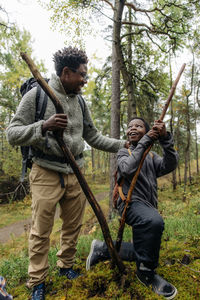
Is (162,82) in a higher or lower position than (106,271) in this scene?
higher

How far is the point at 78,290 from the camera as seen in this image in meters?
2.22

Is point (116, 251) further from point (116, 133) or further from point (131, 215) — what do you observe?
point (116, 133)

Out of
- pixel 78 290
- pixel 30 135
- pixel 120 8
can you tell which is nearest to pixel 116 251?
pixel 78 290

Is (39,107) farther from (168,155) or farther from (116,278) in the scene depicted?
(116,278)

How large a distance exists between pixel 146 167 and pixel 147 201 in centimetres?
42

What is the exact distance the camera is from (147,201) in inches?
88.4

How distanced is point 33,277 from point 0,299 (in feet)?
3.54

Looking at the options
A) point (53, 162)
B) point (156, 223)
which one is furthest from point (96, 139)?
point (156, 223)

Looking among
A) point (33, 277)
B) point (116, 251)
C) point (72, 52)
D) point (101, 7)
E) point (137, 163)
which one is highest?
point (101, 7)

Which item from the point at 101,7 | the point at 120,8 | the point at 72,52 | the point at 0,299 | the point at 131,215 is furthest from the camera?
the point at 120,8

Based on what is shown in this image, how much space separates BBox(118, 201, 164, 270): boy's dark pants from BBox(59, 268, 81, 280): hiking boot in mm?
974

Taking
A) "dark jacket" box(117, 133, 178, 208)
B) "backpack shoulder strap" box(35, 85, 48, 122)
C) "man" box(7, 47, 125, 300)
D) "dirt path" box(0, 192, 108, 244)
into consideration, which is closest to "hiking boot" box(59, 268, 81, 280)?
"man" box(7, 47, 125, 300)

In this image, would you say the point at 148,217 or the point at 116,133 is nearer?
the point at 148,217

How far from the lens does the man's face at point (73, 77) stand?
91.1 inches
